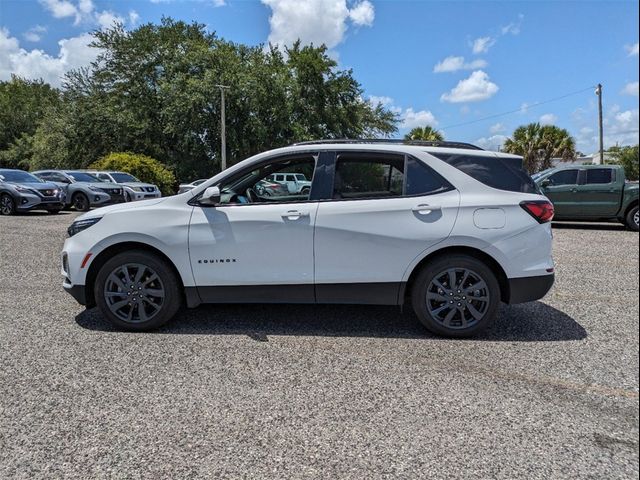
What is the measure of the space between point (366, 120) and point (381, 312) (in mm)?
37730

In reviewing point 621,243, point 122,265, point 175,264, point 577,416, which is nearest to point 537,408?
point 577,416

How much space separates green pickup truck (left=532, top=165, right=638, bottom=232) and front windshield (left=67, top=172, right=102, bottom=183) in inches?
619

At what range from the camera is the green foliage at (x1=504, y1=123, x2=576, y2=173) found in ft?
108

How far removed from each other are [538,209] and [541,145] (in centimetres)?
3338

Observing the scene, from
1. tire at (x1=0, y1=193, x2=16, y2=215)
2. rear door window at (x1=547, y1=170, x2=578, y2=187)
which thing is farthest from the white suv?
tire at (x1=0, y1=193, x2=16, y2=215)

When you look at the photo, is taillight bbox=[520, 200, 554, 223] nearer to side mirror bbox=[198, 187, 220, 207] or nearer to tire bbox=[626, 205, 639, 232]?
side mirror bbox=[198, 187, 220, 207]

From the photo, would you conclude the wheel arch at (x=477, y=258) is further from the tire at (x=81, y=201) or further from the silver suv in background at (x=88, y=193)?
the tire at (x=81, y=201)

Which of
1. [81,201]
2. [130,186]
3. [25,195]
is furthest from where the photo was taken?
[130,186]

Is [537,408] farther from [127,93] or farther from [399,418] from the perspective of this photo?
[127,93]

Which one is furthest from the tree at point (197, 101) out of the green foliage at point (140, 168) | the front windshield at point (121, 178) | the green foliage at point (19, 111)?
the green foliage at point (19, 111)

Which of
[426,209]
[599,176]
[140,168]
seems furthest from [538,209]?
[140,168]

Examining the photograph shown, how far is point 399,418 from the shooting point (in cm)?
281

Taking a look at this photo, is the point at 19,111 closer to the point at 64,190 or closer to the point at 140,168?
the point at 140,168

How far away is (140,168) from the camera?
27641 millimetres
